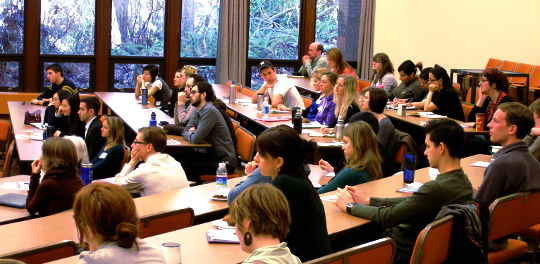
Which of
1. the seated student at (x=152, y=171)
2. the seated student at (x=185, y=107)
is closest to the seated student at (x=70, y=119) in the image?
the seated student at (x=185, y=107)

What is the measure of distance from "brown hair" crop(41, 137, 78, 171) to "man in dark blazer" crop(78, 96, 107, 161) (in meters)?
1.91

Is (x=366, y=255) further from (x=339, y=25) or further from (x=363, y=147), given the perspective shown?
(x=339, y=25)

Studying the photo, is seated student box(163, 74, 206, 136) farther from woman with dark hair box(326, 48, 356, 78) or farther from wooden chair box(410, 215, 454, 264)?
wooden chair box(410, 215, 454, 264)

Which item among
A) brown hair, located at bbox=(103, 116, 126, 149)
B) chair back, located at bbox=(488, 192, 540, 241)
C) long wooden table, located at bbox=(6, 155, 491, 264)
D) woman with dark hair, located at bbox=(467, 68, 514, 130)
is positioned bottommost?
long wooden table, located at bbox=(6, 155, 491, 264)

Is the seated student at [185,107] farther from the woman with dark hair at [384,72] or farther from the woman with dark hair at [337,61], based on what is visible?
the woman with dark hair at [384,72]

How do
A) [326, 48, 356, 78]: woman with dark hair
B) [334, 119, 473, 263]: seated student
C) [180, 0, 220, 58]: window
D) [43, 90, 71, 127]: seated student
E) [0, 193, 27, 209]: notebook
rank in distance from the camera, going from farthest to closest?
[180, 0, 220, 58]: window → [326, 48, 356, 78]: woman with dark hair → [43, 90, 71, 127]: seated student → [0, 193, 27, 209]: notebook → [334, 119, 473, 263]: seated student

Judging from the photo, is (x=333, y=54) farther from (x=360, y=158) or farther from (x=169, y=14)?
(x=360, y=158)

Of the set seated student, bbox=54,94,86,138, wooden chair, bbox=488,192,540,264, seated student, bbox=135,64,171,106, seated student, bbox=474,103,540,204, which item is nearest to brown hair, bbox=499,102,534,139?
seated student, bbox=474,103,540,204

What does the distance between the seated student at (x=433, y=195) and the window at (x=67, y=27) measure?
8649 mm

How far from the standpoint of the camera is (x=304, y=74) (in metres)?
11.1

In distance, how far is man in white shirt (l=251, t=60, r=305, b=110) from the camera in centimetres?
791

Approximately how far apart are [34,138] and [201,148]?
5.28 feet

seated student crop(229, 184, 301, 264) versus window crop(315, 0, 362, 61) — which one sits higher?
window crop(315, 0, 362, 61)

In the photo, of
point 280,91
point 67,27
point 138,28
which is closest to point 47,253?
point 280,91
